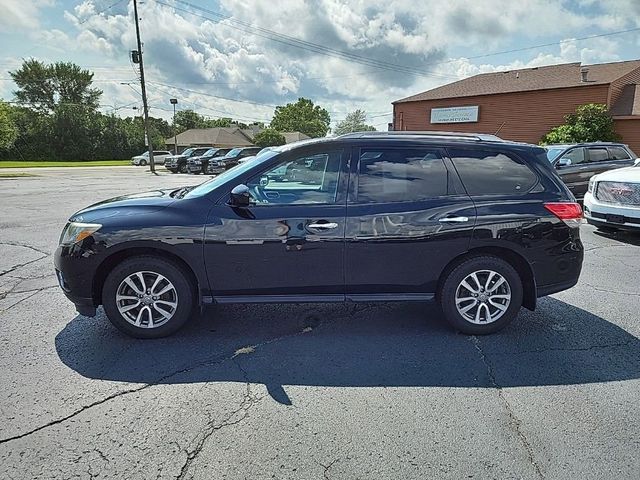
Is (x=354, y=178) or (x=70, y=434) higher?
(x=354, y=178)

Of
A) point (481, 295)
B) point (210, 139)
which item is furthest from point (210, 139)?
point (481, 295)

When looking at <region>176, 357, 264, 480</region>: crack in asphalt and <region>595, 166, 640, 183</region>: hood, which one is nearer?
<region>176, 357, 264, 480</region>: crack in asphalt

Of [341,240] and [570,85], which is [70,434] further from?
[570,85]

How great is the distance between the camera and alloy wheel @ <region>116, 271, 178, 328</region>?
3721 mm

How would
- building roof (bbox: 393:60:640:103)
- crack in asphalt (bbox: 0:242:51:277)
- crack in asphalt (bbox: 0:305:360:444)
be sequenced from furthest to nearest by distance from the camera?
1. building roof (bbox: 393:60:640:103)
2. crack in asphalt (bbox: 0:242:51:277)
3. crack in asphalt (bbox: 0:305:360:444)

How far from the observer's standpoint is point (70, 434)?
257 cm

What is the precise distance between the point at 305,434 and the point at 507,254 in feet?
8.28

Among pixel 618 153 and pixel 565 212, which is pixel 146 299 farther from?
pixel 618 153

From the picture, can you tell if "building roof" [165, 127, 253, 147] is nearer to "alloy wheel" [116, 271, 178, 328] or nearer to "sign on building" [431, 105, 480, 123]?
"sign on building" [431, 105, 480, 123]

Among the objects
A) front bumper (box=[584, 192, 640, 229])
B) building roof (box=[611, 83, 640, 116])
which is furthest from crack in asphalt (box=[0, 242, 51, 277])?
building roof (box=[611, 83, 640, 116])

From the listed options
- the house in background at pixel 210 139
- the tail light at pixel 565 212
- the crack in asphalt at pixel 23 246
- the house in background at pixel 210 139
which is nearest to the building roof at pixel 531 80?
the tail light at pixel 565 212

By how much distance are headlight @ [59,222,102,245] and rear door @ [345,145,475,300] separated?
Answer: 219 cm

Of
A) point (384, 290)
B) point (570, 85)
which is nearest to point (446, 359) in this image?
point (384, 290)

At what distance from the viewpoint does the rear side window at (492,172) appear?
391 cm
